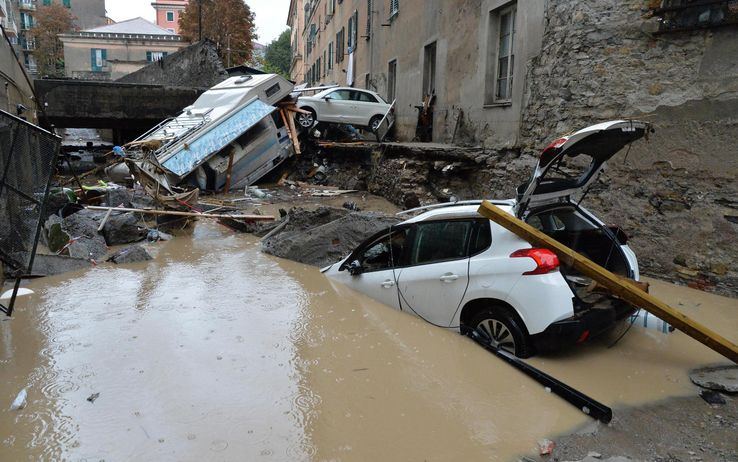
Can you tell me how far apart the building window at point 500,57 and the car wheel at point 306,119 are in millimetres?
8126

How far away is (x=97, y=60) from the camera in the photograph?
48375 millimetres

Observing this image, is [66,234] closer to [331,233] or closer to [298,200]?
[331,233]

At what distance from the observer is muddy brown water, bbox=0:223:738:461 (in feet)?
10.9

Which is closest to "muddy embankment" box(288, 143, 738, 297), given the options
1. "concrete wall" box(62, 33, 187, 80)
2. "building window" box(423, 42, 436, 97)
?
"building window" box(423, 42, 436, 97)

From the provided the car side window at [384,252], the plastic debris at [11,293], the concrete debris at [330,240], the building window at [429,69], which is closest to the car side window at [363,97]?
the building window at [429,69]

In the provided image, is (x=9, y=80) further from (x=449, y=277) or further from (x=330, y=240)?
(x=449, y=277)

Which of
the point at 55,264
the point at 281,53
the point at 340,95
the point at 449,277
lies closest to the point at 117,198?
the point at 55,264

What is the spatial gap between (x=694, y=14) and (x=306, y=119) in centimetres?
1308

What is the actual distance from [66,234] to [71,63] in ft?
159

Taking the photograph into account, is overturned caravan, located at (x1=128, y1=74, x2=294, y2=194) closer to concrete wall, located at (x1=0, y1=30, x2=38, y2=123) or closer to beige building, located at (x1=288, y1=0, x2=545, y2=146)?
concrete wall, located at (x1=0, y1=30, x2=38, y2=123)

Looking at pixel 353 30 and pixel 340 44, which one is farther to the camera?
pixel 340 44

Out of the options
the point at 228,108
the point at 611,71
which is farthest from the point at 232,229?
the point at 611,71

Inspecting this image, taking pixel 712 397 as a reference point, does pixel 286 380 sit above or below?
below

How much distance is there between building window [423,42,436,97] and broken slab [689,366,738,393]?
12.4m
